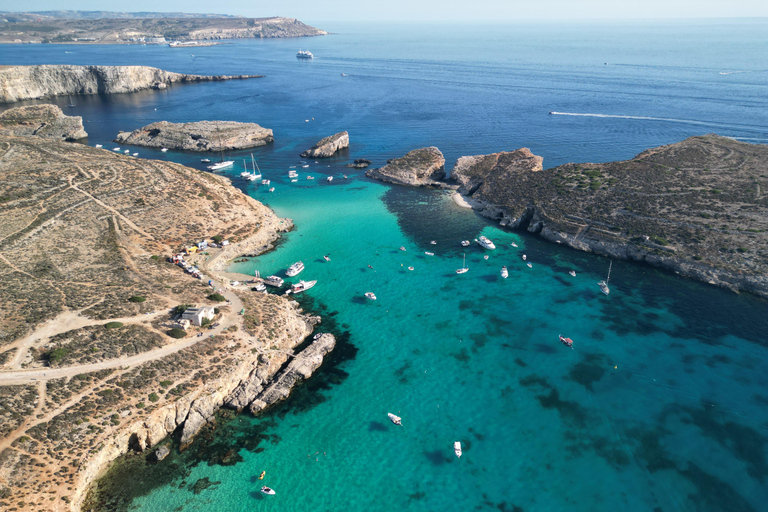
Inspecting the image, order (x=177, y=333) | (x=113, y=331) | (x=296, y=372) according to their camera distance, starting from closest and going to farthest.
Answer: (x=113, y=331)
(x=177, y=333)
(x=296, y=372)

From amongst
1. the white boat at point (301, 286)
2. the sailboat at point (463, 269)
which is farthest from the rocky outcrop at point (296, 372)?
the sailboat at point (463, 269)

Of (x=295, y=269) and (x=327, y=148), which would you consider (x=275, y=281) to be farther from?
(x=327, y=148)

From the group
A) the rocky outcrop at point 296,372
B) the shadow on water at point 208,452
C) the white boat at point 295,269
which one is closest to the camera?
the shadow on water at point 208,452

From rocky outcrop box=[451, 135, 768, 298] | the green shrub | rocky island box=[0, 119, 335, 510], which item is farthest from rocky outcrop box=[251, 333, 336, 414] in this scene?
rocky outcrop box=[451, 135, 768, 298]

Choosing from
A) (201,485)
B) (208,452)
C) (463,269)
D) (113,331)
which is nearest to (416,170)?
(463,269)

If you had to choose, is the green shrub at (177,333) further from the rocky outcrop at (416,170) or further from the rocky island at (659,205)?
the rocky outcrop at (416,170)

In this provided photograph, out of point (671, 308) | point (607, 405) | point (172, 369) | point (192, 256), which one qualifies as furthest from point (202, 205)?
point (671, 308)

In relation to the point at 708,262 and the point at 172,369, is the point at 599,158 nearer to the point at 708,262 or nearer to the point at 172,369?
the point at 708,262
